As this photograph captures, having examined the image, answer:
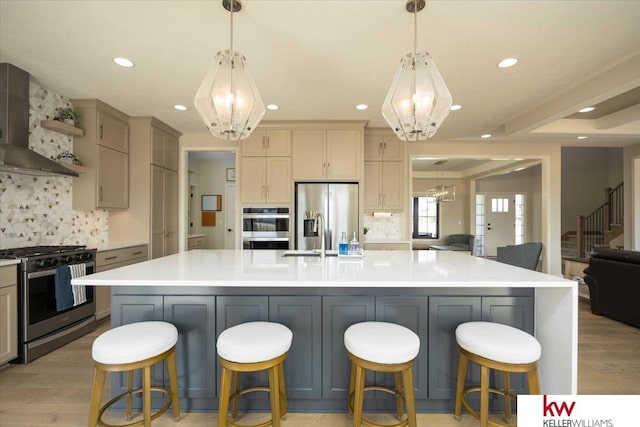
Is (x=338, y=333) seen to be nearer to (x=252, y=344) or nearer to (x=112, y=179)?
(x=252, y=344)

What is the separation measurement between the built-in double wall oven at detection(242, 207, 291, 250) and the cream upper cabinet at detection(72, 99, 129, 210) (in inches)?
67.2

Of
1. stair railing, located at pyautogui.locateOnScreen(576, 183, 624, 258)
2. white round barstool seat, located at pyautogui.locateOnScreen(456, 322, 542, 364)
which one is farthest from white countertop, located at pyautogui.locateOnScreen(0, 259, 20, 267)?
stair railing, located at pyautogui.locateOnScreen(576, 183, 624, 258)

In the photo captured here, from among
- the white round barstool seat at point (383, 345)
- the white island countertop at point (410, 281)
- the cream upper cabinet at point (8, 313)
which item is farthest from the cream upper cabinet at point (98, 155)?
the white round barstool seat at point (383, 345)

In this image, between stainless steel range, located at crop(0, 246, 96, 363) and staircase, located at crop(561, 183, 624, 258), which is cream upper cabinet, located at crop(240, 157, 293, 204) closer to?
stainless steel range, located at crop(0, 246, 96, 363)

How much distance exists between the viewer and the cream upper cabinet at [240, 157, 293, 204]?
14.3 feet

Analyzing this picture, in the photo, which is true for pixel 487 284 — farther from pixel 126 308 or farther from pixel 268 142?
pixel 268 142

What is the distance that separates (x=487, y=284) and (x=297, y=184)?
322cm

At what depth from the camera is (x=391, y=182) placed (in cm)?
478

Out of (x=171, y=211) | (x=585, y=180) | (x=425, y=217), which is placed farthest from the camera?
(x=425, y=217)

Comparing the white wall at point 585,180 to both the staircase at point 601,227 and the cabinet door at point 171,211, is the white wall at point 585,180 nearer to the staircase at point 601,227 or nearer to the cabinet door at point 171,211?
the staircase at point 601,227

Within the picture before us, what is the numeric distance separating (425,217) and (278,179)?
6.91 metres

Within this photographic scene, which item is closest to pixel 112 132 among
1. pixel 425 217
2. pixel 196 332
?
pixel 196 332

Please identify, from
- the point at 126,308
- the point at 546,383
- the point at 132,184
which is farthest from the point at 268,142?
the point at 546,383

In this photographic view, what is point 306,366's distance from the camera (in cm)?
183
